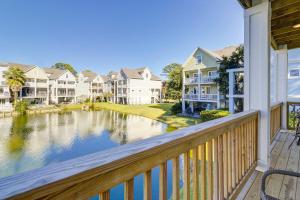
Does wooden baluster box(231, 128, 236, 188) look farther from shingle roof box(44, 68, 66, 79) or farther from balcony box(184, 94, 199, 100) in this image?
shingle roof box(44, 68, 66, 79)

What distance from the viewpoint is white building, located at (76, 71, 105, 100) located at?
34312 millimetres

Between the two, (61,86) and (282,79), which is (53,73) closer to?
(61,86)

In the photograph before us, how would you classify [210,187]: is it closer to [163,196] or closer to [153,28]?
[163,196]

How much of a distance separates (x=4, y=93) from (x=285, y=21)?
29198 mm

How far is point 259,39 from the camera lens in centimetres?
267

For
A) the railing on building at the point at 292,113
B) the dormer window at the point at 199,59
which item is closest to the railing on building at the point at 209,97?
the dormer window at the point at 199,59

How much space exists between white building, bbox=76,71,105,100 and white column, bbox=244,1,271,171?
3341cm

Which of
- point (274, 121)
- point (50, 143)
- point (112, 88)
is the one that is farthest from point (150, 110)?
point (274, 121)

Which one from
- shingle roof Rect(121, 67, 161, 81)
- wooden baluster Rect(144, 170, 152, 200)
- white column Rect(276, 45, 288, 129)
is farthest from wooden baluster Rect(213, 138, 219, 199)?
shingle roof Rect(121, 67, 161, 81)

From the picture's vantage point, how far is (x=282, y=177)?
2.45 meters

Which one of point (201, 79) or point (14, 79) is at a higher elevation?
point (14, 79)

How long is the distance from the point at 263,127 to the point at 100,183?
2.83m

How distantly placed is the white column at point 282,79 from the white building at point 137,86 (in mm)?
25443

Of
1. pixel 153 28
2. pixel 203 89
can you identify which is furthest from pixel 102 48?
pixel 203 89
